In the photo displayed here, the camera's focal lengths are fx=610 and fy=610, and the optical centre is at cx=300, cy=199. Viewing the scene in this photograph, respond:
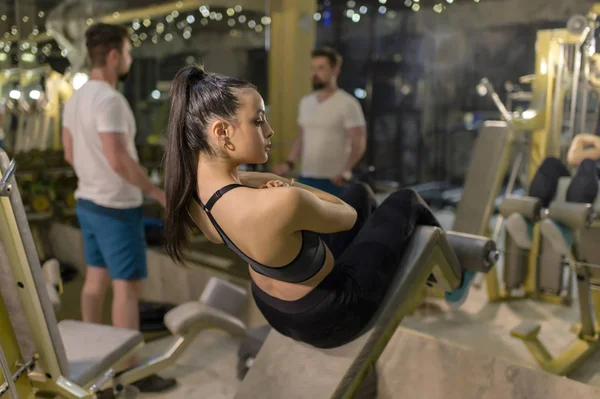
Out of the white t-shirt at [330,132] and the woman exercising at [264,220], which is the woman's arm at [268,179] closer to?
the woman exercising at [264,220]

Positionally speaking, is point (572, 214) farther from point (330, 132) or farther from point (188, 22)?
point (188, 22)

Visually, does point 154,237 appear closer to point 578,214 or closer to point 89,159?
point 89,159

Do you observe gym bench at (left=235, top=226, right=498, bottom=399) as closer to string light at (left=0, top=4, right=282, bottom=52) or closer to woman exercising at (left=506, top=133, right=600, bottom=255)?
woman exercising at (left=506, top=133, right=600, bottom=255)

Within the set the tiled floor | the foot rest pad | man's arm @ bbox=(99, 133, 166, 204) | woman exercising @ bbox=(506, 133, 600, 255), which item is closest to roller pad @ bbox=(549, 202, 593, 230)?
woman exercising @ bbox=(506, 133, 600, 255)

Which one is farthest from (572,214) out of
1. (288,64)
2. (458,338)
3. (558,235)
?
(288,64)

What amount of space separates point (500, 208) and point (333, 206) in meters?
1.78

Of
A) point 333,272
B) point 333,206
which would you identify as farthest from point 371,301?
point 333,206

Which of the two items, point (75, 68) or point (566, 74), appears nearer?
point (566, 74)

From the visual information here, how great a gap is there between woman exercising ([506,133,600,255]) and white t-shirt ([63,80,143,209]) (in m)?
1.83

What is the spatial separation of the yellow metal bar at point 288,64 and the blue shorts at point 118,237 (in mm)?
2006

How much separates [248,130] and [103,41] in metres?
1.40

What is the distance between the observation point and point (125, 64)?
2648 millimetres

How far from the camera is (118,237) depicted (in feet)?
8.60

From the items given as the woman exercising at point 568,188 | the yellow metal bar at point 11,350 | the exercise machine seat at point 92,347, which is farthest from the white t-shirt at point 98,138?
the woman exercising at point 568,188
